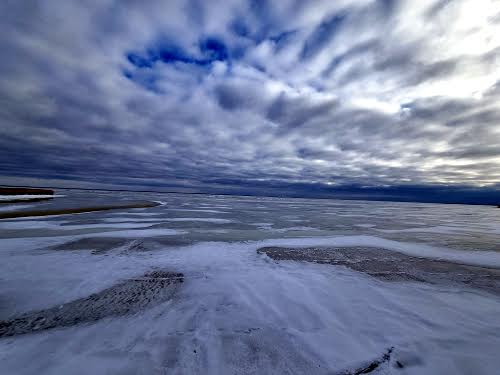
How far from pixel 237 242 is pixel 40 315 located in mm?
6183

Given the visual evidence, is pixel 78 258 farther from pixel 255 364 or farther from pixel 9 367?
pixel 255 364

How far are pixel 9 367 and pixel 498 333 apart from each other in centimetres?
635

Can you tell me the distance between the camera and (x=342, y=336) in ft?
10.6

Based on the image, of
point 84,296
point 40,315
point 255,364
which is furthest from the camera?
point 84,296

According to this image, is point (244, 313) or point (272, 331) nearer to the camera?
point (272, 331)

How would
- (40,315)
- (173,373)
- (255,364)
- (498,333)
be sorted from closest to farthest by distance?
(173,373) < (255,364) < (498,333) < (40,315)

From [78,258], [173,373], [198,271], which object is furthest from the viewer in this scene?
[78,258]

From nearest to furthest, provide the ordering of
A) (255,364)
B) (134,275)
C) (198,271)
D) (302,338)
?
(255,364) < (302,338) < (134,275) < (198,271)

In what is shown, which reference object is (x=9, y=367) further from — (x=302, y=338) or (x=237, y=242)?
(x=237, y=242)

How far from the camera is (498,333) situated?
3.37 m

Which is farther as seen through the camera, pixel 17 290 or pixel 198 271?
pixel 198 271

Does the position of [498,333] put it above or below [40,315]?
above

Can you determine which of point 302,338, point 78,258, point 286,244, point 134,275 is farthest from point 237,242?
point 302,338

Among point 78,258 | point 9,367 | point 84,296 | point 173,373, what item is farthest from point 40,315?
point 78,258
